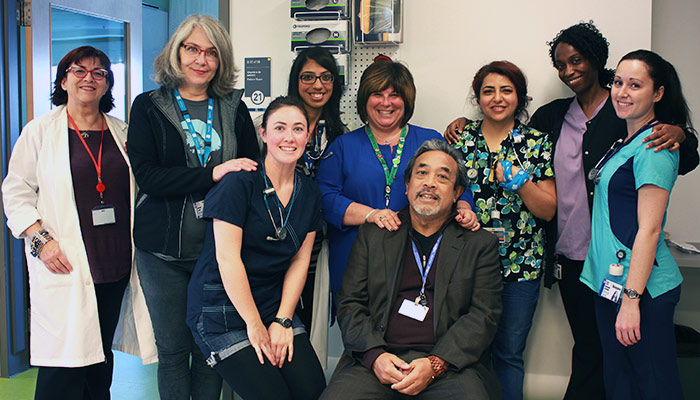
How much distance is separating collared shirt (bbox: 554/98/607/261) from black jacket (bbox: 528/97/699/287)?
4 centimetres

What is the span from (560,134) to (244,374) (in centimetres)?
177

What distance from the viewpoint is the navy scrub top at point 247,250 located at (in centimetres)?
Result: 198

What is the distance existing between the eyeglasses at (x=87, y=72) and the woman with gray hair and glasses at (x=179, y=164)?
0.28 meters

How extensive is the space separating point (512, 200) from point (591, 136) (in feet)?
1.47

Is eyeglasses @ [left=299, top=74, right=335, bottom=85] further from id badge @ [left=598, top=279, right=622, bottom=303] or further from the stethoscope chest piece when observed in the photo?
id badge @ [left=598, top=279, right=622, bottom=303]

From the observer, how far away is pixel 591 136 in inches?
94.4

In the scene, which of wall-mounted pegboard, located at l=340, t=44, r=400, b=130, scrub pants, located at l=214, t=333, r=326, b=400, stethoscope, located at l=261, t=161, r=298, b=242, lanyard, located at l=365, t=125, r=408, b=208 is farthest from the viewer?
wall-mounted pegboard, located at l=340, t=44, r=400, b=130

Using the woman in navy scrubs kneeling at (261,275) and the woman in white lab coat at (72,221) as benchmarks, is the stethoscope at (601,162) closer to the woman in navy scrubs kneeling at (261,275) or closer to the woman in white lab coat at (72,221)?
the woman in navy scrubs kneeling at (261,275)

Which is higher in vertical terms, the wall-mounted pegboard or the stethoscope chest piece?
the wall-mounted pegboard

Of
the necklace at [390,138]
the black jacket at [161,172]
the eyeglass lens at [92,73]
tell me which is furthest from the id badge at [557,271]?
the eyeglass lens at [92,73]

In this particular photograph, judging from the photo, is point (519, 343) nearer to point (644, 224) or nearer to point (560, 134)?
point (644, 224)

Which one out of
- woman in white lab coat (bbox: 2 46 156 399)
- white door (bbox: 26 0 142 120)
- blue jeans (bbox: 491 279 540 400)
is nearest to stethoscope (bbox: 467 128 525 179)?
blue jeans (bbox: 491 279 540 400)

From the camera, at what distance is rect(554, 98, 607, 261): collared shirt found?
245 centimetres

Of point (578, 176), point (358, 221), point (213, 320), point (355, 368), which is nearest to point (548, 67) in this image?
point (578, 176)
